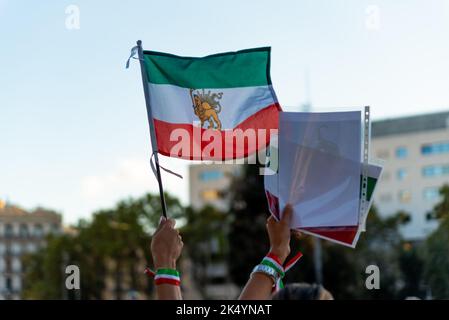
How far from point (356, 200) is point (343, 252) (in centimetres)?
5721

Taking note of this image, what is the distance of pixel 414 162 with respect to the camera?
100m

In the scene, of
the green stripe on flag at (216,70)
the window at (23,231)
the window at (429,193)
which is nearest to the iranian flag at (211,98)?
the green stripe on flag at (216,70)

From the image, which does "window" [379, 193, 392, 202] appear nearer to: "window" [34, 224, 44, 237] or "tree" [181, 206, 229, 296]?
"tree" [181, 206, 229, 296]

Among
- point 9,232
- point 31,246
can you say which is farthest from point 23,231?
point 31,246

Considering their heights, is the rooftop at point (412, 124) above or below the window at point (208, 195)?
above

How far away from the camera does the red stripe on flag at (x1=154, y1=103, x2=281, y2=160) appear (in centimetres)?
515

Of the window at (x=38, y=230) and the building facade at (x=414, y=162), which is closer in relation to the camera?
the window at (x=38, y=230)

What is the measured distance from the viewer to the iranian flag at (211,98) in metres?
5.13

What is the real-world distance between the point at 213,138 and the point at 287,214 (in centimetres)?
108

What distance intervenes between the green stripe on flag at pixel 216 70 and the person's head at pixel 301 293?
1610 mm

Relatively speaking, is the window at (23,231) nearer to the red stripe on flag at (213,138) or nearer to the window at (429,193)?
the window at (429,193)
